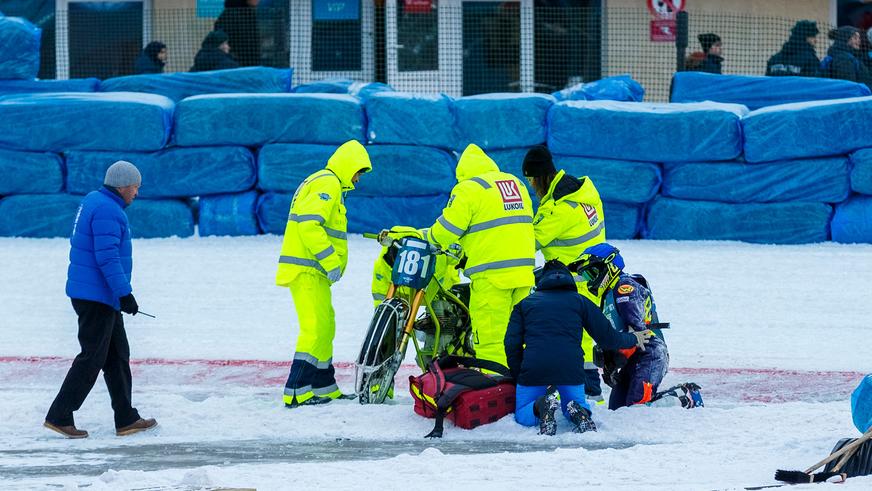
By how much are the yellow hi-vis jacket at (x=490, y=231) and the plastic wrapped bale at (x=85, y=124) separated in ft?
22.5

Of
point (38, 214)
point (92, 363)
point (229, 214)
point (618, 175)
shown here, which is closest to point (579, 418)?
point (92, 363)

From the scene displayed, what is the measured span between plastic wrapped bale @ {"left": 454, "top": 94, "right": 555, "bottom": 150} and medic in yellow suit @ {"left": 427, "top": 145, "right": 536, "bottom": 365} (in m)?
5.88

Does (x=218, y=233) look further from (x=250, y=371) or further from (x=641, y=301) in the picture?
(x=641, y=301)

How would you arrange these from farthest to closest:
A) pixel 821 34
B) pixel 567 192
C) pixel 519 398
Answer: pixel 821 34 < pixel 567 192 < pixel 519 398

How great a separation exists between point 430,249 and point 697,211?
262 inches

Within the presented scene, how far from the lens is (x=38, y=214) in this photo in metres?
15.1

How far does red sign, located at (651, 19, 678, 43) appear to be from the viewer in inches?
738

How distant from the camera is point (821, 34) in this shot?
61.5ft

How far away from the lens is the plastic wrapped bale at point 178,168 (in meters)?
14.9

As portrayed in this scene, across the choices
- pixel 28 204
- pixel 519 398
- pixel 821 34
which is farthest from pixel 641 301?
pixel 821 34

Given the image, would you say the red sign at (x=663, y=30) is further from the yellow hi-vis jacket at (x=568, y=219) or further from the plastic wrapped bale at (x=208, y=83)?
the yellow hi-vis jacket at (x=568, y=219)

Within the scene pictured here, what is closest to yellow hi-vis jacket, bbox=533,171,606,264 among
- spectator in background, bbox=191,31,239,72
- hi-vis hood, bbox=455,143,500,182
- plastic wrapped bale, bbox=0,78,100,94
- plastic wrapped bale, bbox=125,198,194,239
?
hi-vis hood, bbox=455,143,500,182

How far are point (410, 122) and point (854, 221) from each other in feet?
15.4

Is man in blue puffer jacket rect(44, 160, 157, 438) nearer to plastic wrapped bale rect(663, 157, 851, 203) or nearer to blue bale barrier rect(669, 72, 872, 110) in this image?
plastic wrapped bale rect(663, 157, 851, 203)
